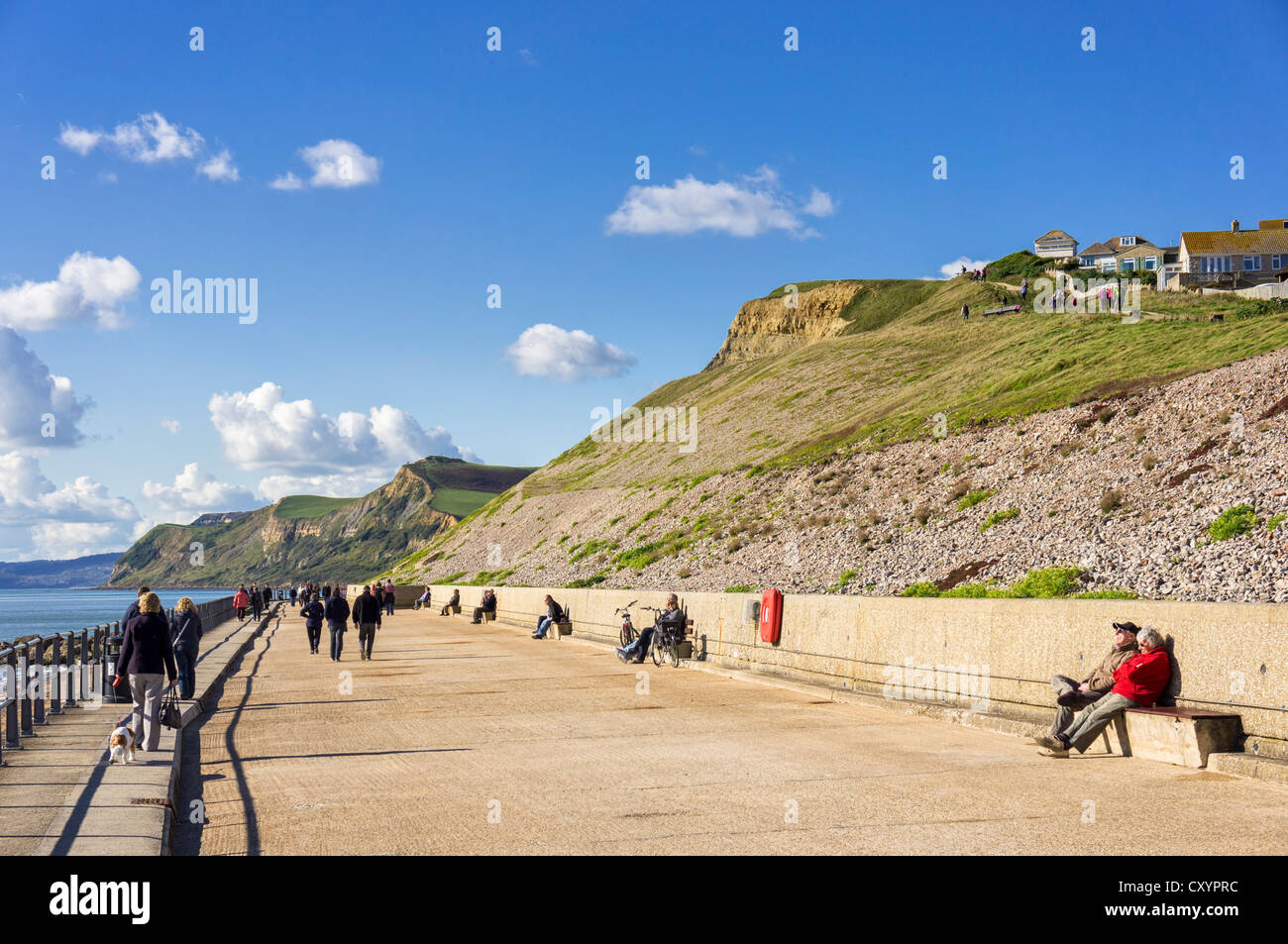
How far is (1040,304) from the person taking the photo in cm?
8238

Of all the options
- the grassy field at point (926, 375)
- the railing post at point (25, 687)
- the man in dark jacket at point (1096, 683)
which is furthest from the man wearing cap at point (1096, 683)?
the grassy field at point (926, 375)

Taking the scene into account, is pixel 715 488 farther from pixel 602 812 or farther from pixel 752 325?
pixel 752 325

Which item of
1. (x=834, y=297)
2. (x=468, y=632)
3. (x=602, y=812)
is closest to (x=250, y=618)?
(x=468, y=632)

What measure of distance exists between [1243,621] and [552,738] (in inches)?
264

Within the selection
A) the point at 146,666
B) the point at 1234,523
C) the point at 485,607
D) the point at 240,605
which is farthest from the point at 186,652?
the point at 240,605

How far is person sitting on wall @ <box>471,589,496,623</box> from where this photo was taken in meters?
43.8

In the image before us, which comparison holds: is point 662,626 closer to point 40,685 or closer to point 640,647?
point 640,647

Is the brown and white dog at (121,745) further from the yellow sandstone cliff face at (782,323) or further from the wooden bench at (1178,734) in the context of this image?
the yellow sandstone cliff face at (782,323)

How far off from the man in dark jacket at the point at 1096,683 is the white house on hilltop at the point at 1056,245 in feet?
420

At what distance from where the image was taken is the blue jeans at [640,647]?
21328 millimetres

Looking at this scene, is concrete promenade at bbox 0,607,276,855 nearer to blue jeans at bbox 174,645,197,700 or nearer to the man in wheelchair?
blue jeans at bbox 174,645,197,700

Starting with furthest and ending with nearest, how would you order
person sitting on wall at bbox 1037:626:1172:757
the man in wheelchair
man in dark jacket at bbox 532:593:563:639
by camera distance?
man in dark jacket at bbox 532:593:563:639 < the man in wheelchair < person sitting on wall at bbox 1037:626:1172:757

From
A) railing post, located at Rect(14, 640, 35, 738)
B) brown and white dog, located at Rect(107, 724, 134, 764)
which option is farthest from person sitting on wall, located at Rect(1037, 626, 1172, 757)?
railing post, located at Rect(14, 640, 35, 738)

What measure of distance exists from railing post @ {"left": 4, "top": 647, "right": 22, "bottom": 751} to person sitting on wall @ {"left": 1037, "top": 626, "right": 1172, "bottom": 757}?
10224 millimetres
